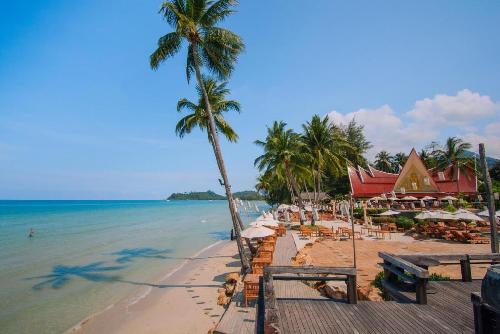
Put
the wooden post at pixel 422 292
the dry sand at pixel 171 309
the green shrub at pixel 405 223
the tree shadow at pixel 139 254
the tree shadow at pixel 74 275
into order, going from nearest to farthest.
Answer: the wooden post at pixel 422 292 → the dry sand at pixel 171 309 → the tree shadow at pixel 74 275 → the tree shadow at pixel 139 254 → the green shrub at pixel 405 223

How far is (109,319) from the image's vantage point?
1105cm

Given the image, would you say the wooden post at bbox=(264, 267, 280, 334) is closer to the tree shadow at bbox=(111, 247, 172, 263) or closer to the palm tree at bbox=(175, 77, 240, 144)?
the palm tree at bbox=(175, 77, 240, 144)

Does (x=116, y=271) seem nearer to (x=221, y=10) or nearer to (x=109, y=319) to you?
(x=109, y=319)

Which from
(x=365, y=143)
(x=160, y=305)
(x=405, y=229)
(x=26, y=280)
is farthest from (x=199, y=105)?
(x=365, y=143)

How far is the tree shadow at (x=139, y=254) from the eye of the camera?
2303 cm

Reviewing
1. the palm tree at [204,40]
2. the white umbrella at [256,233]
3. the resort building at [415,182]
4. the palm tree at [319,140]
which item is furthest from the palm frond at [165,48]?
the resort building at [415,182]

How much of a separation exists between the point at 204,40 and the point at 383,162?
62055 mm

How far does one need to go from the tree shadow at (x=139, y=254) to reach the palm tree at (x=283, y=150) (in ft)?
43.2

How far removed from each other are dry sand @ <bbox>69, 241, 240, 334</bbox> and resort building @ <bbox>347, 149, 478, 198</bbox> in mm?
26942

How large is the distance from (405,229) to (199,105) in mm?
20509

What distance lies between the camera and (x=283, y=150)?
97.8 feet

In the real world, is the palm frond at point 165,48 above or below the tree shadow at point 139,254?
above

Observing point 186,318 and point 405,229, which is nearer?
point 186,318

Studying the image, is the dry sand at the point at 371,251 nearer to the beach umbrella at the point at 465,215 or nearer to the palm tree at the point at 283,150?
the beach umbrella at the point at 465,215
